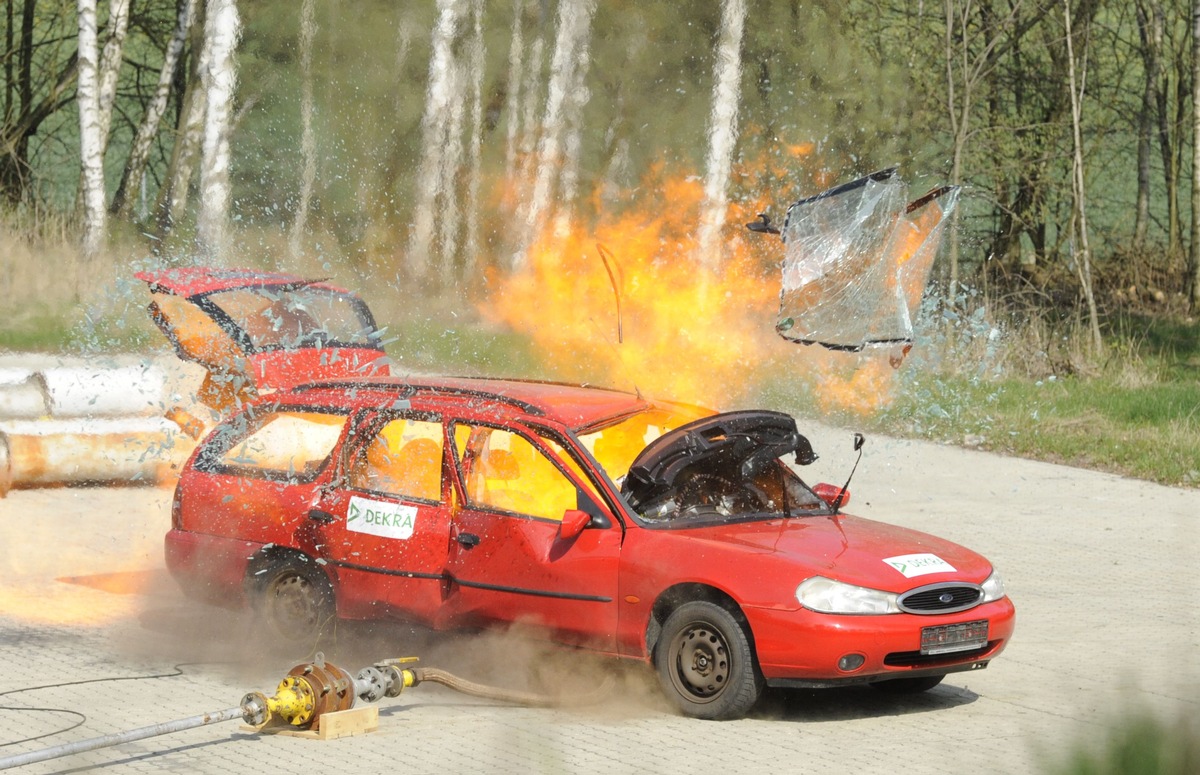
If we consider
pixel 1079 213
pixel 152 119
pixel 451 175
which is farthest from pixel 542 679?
pixel 152 119

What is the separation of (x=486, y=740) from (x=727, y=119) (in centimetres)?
828

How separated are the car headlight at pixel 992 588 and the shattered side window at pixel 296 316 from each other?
7.05 metres

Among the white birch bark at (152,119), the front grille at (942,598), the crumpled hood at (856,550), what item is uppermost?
the white birch bark at (152,119)

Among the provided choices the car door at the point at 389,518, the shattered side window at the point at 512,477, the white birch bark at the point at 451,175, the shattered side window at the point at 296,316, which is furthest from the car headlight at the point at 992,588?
the white birch bark at the point at 451,175

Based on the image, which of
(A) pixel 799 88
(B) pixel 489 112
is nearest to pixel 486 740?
(B) pixel 489 112

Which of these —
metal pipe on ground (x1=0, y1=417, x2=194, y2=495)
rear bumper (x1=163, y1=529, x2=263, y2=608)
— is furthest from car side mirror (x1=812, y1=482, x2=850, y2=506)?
metal pipe on ground (x1=0, y1=417, x2=194, y2=495)

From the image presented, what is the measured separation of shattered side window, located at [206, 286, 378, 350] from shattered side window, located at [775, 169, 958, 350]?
4934 millimetres

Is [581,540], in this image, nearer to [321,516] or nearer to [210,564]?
[321,516]

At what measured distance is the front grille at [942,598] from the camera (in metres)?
7.26

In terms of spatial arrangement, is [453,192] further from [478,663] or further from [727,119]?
[478,663]

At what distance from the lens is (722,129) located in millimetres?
13844

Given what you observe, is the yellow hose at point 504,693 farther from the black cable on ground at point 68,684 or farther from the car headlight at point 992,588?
the car headlight at point 992,588

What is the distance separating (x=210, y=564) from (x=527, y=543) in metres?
2.09

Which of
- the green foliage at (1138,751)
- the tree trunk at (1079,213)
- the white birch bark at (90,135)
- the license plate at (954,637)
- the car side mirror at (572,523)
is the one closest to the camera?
the green foliage at (1138,751)
